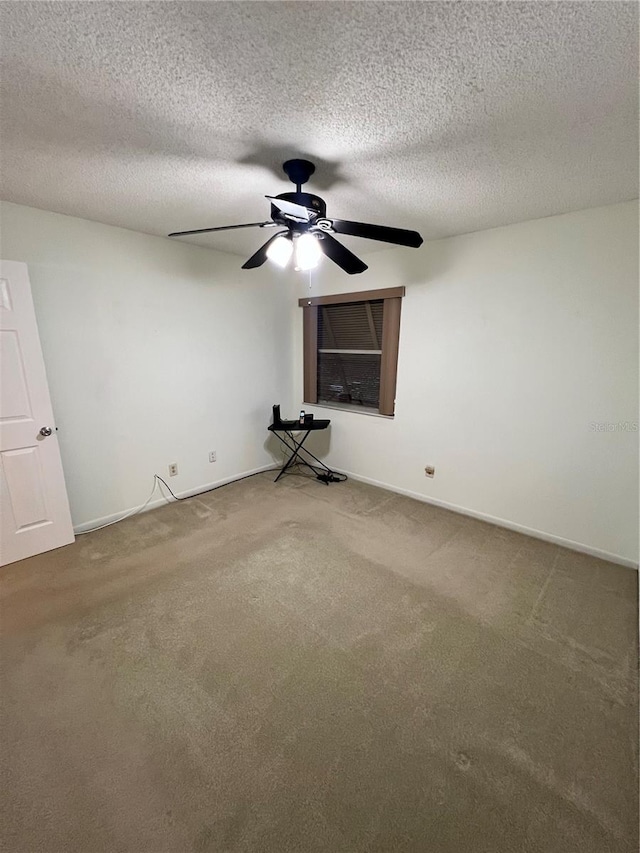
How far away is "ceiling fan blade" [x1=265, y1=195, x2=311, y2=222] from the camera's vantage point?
4.85 ft

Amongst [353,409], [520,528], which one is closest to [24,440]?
[353,409]

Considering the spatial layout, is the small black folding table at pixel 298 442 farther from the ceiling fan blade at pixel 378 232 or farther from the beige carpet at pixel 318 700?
the ceiling fan blade at pixel 378 232

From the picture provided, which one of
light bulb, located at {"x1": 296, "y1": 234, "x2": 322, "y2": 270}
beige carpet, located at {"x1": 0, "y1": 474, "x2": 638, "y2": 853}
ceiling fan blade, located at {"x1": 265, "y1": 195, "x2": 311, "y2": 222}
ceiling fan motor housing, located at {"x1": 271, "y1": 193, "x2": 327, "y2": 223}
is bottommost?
beige carpet, located at {"x1": 0, "y1": 474, "x2": 638, "y2": 853}

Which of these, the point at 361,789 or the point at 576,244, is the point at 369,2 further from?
the point at 361,789

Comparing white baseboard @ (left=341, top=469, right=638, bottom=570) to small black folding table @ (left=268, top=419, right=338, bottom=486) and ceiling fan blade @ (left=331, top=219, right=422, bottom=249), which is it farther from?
ceiling fan blade @ (left=331, top=219, right=422, bottom=249)

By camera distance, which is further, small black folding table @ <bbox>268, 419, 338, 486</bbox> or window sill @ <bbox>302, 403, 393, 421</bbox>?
small black folding table @ <bbox>268, 419, 338, 486</bbox>

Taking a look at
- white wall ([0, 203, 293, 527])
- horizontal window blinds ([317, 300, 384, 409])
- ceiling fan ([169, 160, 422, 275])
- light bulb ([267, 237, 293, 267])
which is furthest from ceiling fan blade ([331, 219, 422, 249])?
white wall ([0, 203, 293, 527])

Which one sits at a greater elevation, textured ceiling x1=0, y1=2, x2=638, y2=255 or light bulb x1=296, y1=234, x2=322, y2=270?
textured ceiling x1=0, y1=2, x2=638, y2=255

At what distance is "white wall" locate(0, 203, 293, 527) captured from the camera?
2.49 meters

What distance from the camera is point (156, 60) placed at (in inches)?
43.8

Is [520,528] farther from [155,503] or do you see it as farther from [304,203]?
[155,503]

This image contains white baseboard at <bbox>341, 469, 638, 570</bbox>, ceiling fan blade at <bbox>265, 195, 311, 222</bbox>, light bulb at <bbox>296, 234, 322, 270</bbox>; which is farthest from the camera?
white baseboard at <bbox>341, 469, 638, 570</bbox>

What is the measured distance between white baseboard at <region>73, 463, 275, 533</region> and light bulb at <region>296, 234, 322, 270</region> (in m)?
2.48

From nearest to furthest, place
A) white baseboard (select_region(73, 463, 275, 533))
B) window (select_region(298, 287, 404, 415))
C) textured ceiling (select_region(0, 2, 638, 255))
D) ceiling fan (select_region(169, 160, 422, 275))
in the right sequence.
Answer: textured ceiling (select_region(0, 2, 638, 255)) < ceiling fan (select_region(169, 160, 422, 275)) < white baseboard (select_region(73, 463, 275, 533)) < window (select_region(298, 287, 404, 415))
